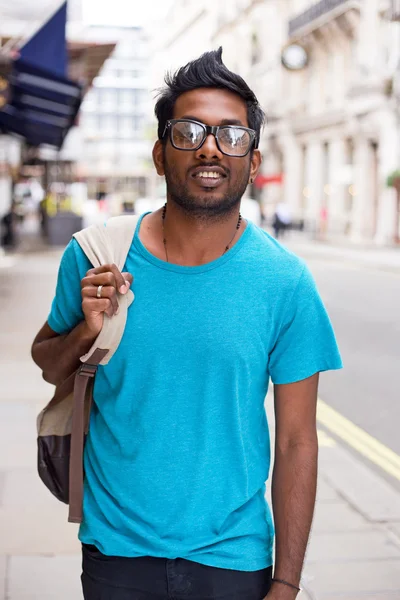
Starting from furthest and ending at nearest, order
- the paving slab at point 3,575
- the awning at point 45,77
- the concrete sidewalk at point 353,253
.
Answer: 1. the concrete sidewalk at point 353,253
2. the awning at point 45,77
3. the paving slab at point 3,575

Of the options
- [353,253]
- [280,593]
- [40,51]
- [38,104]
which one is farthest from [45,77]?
[353,253]

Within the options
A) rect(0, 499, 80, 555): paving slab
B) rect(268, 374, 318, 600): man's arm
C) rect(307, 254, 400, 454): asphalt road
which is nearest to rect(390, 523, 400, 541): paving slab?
rect(0, 499, 80, 555): paving slab

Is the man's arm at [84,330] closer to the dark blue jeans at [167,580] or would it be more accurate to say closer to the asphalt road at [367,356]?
the dark blue jeans at [167,580]

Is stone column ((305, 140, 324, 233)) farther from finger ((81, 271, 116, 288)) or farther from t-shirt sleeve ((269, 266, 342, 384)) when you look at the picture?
finger ((81, 271, 116, 288))

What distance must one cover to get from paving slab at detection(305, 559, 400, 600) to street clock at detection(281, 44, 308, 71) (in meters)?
43.8

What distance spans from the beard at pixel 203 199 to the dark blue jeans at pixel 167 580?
0.77m

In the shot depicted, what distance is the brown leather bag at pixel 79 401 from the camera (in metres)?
2.03

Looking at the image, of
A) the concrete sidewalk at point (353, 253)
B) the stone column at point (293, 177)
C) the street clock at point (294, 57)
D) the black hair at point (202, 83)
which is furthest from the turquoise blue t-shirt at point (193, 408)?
the stone column at point (293, 177)

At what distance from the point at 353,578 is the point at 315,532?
580 mm

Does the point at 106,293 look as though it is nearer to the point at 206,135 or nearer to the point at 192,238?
the point at 192,238

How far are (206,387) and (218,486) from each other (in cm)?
22

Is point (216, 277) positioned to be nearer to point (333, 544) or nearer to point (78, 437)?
point (78, 437)

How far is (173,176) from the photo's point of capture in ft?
7.00

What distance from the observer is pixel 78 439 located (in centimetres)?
219
